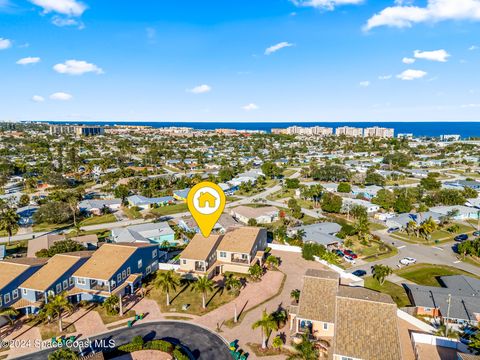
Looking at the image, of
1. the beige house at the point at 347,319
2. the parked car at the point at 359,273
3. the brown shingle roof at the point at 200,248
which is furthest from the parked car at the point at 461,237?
the brown shingle roof at the point at 200,248

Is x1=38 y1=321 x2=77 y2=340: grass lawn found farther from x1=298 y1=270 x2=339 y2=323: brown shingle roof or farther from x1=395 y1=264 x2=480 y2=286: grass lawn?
x1=395 y1=264 x2=480 y2=286: grass lawn

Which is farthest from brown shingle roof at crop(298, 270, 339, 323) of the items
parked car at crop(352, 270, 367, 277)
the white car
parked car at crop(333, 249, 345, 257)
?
the white car

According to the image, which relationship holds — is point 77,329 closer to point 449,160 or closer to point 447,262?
point 447,262

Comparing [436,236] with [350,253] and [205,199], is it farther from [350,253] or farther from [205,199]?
[205,199]

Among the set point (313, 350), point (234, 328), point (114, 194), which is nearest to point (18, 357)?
point (234, 328)

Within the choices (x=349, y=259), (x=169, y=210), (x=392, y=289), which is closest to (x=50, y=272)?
(x=349, y=259)

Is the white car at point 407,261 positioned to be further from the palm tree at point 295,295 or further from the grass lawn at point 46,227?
the grass lawn at point 46,227

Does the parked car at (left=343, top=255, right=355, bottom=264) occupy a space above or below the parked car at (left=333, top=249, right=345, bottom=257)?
below
